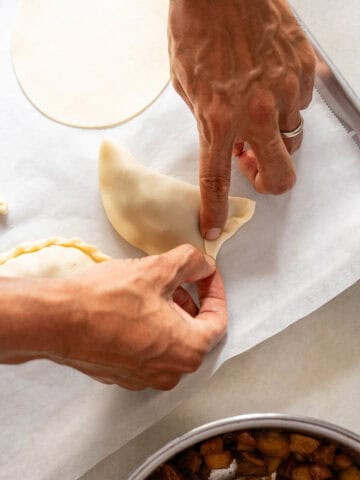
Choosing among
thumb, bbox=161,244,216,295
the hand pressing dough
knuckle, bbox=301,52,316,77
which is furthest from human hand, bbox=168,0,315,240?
the hand pressing dough

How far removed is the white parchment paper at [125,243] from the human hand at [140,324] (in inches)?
2.8

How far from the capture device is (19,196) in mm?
1001

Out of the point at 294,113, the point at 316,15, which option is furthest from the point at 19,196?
the point at 316,15

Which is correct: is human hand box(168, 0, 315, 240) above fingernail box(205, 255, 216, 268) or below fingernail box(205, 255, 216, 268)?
above

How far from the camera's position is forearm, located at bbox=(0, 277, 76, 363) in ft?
2.32

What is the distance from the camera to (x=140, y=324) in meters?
0.79

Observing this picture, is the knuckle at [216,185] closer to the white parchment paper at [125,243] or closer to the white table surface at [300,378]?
the white parchment paper at [125,243]

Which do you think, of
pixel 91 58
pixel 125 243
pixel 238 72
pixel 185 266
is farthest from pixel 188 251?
pixel 91 58

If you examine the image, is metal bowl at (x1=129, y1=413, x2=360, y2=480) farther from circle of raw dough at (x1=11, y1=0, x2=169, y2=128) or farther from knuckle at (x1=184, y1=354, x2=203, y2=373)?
circle of raw dough at (x1=11, y1=0, x2=169, y2=128)

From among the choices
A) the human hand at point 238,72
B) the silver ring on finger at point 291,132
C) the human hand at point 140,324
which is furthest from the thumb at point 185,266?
the silver ring on finger at point 291,132

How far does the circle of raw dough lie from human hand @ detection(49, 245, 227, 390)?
11.3 inches

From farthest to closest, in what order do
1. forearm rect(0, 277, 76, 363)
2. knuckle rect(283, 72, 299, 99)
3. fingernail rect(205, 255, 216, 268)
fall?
1. fingernail rect(205, 255, 216, 268)
2. knuckle rect(283, 72, 299, 99)
3. forearm rect(0, 277, 76, 363)

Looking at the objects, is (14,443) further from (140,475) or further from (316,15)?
(316,15)

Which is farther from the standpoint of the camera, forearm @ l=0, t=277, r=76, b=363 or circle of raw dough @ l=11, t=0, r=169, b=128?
circle of raw dough @ l=11, t=0, r=169, b=128
